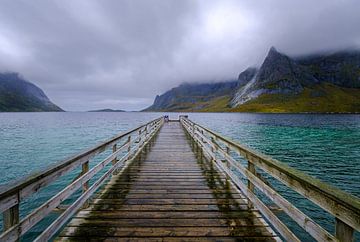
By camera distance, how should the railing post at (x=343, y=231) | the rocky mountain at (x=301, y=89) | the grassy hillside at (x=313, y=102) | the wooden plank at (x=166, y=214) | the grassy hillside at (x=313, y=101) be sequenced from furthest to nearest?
the rocky mountain at (x=301, y=89)
the grassy hillside at (x=313, y=101)
the grassy hillside at (x=313, y=102)
the wooden plank at (x=166, y=214)
the railing post at (x=343, y=231)

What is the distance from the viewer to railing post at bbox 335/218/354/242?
169 cm

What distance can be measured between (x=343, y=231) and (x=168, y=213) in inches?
107

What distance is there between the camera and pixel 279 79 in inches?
6890

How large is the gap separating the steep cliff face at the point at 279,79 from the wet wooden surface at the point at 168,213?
177944 millimetres

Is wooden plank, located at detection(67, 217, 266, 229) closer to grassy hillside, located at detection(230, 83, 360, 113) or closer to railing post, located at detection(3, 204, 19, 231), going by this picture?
railing post, located at detection(3, 204, 19, 231)

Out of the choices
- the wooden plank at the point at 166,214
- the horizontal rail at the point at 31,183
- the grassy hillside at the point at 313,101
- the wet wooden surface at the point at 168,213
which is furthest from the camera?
the grassy hillside at the point at 313,101

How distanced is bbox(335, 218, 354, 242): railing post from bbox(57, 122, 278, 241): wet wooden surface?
149 centimetres

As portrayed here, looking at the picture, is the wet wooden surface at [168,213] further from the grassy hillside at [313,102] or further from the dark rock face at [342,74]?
the dark rock face at [342,74]

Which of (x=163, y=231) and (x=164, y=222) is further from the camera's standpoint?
(x=164, y=222)

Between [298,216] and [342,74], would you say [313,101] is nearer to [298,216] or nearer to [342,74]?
[342,74]

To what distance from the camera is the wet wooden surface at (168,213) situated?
10.3 feet

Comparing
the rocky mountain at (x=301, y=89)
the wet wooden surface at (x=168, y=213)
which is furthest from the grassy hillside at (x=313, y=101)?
the wet wooden surface at (x=168, y=213)

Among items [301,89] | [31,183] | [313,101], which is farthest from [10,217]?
[301,89]

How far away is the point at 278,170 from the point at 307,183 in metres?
0.61
